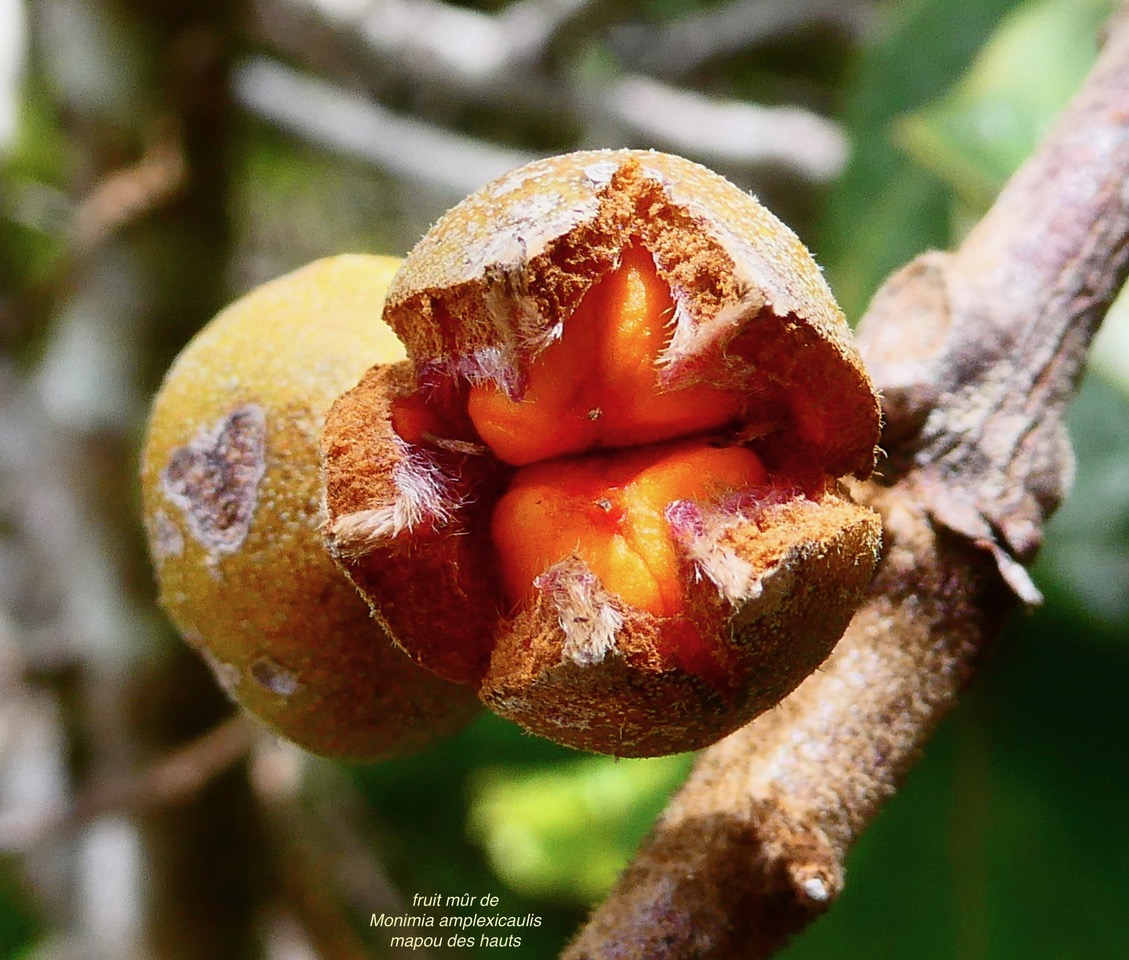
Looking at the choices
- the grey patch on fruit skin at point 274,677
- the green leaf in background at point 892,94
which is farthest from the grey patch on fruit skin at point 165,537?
the green leaf in background at point 892,94

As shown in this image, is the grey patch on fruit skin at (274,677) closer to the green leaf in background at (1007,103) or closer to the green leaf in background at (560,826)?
the green leaf in background at (1007,103)

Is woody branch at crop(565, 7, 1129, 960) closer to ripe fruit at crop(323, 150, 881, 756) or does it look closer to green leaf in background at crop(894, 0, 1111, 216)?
ripe fruit at crop(323, 150, 881, 756)

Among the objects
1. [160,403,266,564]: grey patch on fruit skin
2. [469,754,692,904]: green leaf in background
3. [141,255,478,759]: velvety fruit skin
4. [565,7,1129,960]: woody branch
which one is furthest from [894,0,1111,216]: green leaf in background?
[469,754,692,904]: green leaf in background

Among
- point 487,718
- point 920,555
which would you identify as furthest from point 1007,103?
point 487,718

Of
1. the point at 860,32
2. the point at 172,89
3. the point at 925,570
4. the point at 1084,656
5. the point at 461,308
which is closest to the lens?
the point at 461,308

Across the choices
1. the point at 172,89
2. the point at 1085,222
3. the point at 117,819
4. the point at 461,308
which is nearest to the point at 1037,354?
the point at 1085,222

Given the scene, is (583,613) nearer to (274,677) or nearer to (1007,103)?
(274,677)

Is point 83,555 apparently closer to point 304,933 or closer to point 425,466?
point 304,933
